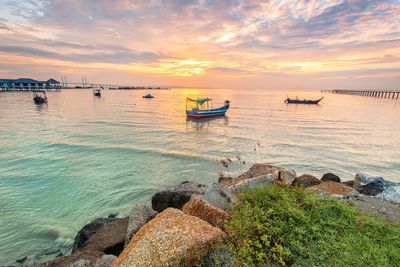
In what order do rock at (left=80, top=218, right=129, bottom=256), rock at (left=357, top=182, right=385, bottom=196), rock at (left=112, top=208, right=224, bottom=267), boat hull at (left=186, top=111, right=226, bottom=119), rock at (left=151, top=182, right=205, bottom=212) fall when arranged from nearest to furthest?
rock at (left=112, top=208, right=224, bottom=267), rock at (left=80, top=218, right=129, bottom=256), rock at (left=151, top=182, right=205, bottom=212), rock at (left=357, top=182, right=385, bottom=196), boat hull at (left=186, top=111, right=226, bottom=119)

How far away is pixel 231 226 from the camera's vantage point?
3830mm

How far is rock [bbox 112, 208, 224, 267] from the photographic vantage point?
3092 millimetres

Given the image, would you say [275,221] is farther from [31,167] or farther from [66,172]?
[31,167]

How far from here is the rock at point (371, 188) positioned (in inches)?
287

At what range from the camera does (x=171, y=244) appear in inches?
128

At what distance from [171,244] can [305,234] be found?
255cm

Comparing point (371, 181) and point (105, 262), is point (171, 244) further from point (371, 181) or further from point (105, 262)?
point (371, 181)

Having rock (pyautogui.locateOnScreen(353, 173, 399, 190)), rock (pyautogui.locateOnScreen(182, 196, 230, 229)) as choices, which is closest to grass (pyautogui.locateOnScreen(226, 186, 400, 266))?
rock (pyautogui.locateOnScreen(182, 196, 230, 229))

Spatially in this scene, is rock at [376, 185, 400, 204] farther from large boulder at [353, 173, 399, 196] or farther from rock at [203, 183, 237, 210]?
rock at [203, 183, 237, 210]

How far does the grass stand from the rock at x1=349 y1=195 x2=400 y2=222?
2.88ft

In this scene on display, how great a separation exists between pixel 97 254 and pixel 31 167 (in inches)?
499

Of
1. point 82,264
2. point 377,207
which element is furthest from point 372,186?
point 82,264

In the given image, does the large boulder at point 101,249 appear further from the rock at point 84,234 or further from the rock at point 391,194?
the rock at point 391,194

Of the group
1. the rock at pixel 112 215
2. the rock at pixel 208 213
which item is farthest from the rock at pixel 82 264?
the rock at pixel 112 215
